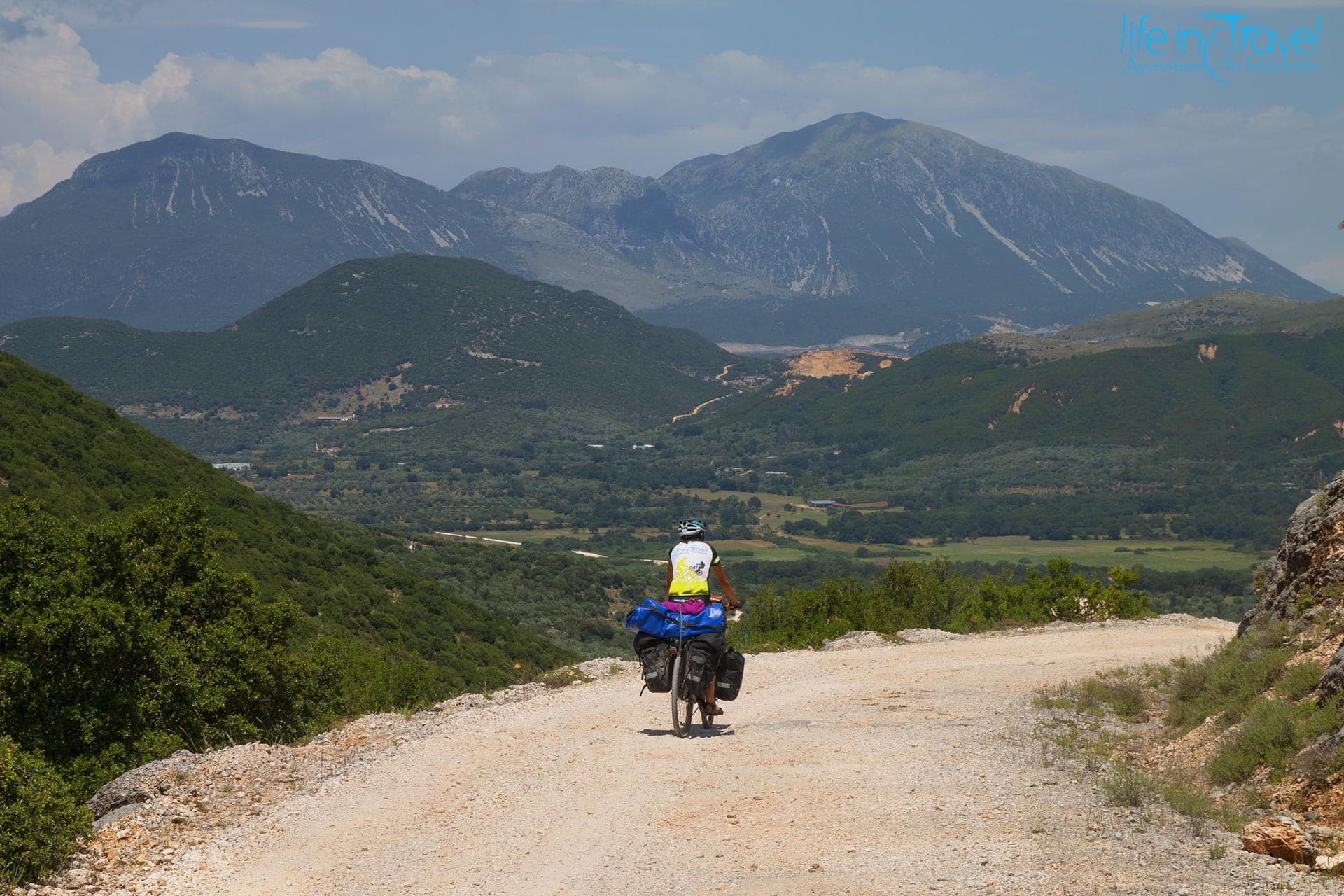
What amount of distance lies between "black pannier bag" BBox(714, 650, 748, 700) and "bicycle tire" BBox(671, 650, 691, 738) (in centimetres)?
55

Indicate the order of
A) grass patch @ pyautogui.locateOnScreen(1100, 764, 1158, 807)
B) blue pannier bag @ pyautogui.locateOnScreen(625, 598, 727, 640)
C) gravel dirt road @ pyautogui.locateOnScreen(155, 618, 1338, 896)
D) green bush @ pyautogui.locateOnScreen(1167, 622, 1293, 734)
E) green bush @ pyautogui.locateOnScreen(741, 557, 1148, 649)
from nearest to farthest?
1. gravel dirt road @ pyautogui.locateOnScreen(155, 618, 1338, 896)
2. grass patch @ pyautogui.locateOnScreen(1100, 764, 1158, 807)
3. green bush @ pyautogui.locateOnScreen(1167, 622, 1293, 734)
4. blue pannier bag @ pyautogui.locateOnScreen(625, 598, 727, 640)
5. green bush @ pyautogui.locateOnScreen(741, 557, 1148, 649)

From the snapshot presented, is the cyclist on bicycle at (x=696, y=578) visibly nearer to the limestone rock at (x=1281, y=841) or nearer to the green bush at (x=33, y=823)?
the limestone rock at (x=1281, y=841)

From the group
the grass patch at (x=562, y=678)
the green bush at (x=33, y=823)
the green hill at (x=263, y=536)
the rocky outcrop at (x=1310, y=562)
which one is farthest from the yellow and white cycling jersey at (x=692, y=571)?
the green hill at (x=263, y=536)

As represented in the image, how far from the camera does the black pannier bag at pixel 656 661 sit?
608 inches

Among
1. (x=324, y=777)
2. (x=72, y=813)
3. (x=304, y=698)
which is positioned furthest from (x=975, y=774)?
(x=304, y=698)

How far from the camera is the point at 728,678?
1584 centimetres

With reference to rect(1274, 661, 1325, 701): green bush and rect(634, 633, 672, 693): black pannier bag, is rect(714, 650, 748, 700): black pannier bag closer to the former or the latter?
rect(634, 633, 672, 693): black pannier bag

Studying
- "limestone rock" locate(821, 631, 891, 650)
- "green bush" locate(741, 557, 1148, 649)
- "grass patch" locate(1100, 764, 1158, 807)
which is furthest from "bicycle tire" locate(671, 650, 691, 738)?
"green bush" locate(741, 557, 1148, 649)

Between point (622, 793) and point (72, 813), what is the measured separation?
190 inches

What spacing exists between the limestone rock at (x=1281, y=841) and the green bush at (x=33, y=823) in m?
9.16

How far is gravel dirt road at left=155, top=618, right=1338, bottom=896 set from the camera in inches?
388

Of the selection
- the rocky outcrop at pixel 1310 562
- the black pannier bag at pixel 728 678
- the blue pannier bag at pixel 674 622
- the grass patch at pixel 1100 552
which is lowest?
the grass patch at pixel 1100 552

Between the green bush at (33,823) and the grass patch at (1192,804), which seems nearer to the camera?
the green bush at (33,823)

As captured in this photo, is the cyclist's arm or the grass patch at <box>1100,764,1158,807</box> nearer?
the grass patch at <box>1100,764,1158,807</box>
